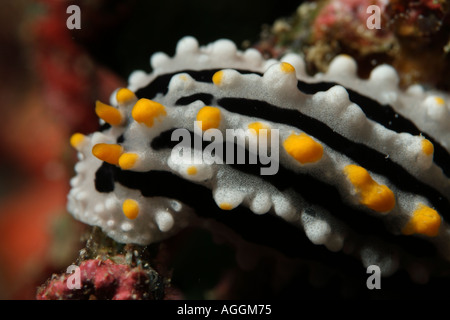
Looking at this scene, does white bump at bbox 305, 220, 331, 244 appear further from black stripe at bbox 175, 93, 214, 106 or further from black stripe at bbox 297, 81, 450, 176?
black stripe at bbox 175, 93, 214, 106

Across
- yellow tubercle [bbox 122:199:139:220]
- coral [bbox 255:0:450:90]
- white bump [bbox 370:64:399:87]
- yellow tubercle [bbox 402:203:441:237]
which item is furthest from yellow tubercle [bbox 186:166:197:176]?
coral [bbox 255:0:450:90]

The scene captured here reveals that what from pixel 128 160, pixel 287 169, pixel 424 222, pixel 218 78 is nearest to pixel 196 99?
pixel 218 78

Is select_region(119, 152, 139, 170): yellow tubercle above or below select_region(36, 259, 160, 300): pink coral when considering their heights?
above

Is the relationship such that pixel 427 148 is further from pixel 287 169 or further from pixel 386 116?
pixel 287 169

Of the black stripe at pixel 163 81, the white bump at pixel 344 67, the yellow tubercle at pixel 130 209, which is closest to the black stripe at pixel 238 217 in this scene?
the yellow tubercle at pixel 130 209

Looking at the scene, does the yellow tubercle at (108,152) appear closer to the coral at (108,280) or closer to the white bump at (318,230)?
the coral at (108,280)

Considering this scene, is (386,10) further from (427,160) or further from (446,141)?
(427,160)
